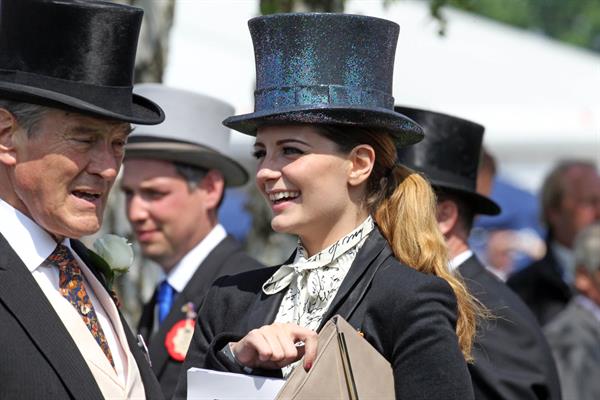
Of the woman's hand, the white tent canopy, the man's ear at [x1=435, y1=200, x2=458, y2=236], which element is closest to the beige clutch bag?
the woman's hand

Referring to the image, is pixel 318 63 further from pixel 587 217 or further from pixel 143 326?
pixel 587 217

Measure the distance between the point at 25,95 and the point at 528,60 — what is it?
12.3 meters

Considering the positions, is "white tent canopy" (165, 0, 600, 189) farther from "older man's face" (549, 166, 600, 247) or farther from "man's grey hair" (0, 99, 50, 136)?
"man's grey hair" (0, 99, 50, 136)

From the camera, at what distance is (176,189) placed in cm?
622

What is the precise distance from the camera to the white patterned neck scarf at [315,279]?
373 cm

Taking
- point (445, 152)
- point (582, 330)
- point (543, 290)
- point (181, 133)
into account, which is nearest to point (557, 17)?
point (543, 290)

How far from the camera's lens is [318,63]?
Answer: 12.4ft

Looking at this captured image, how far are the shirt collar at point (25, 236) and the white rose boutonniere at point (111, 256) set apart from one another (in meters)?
0.53

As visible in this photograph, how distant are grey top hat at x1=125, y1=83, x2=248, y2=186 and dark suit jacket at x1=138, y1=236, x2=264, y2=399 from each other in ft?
1.51

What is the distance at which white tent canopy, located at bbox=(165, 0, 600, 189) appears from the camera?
11367mm

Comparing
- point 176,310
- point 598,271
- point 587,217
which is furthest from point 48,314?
point 587,217

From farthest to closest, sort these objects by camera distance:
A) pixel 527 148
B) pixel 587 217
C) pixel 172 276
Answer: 1. pixel 527 148
2. pixel 587 217
3. pixel 172 276

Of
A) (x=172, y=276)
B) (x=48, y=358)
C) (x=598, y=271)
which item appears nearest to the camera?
(x=48, y=358)

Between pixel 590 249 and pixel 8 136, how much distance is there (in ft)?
15.5
